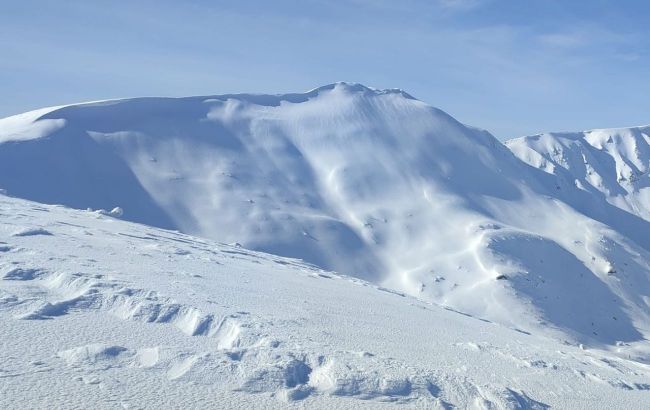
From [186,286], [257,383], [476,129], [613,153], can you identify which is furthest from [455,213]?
[613,153]

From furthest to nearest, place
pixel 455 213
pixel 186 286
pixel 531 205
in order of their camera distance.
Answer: pixel 531 205
pixel 455 213
pixel 186 286

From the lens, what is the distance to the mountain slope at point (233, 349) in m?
8.08

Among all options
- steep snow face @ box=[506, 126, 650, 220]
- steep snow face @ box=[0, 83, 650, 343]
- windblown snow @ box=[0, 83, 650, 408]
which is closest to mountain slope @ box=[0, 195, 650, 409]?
windblown snow @ box=[0, 83, 650, 408]

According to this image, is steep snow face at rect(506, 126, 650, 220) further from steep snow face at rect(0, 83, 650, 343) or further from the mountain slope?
the mountain slope

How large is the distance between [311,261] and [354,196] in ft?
44.7

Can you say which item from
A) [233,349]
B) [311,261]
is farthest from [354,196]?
[233,349]

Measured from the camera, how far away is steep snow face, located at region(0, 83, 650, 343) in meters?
50.2

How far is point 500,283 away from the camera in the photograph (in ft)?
164

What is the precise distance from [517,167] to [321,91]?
27751 mm

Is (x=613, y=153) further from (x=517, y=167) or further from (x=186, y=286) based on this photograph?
(x=186, y=286)

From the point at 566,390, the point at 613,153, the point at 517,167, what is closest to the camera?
the point at 566,390

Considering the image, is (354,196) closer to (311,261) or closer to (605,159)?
(311,261)

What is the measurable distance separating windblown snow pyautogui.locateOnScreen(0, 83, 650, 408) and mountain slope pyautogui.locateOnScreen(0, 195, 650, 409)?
0.05m

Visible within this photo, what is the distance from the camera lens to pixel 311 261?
50.8 m
